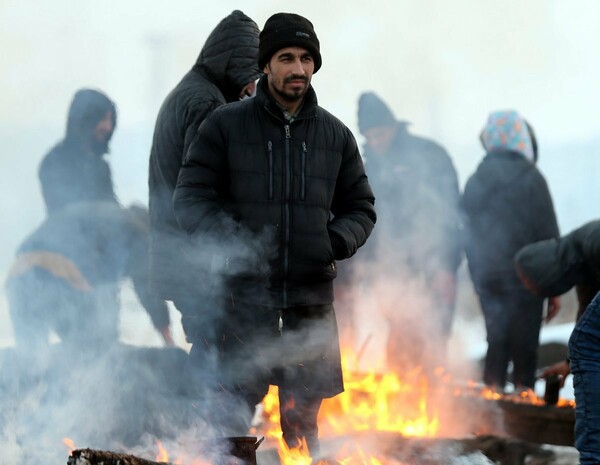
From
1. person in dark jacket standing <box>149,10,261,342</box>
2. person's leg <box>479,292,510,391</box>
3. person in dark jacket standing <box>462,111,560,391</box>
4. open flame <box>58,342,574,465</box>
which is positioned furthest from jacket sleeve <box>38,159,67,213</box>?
person's leg <box>479,292,510,391</box>

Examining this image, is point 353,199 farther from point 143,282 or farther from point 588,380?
point 143,282

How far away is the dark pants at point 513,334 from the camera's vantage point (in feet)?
22.7

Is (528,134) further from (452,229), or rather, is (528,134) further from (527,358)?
(527,358)

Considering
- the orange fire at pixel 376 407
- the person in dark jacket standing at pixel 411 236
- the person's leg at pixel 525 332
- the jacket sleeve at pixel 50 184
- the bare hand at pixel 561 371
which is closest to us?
the bare hand at pixel 561 371

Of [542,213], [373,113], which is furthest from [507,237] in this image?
[373,113]

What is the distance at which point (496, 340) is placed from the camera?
7113 millimetres

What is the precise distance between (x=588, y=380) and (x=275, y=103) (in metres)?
1.76

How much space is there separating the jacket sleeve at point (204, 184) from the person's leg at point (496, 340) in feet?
10.9

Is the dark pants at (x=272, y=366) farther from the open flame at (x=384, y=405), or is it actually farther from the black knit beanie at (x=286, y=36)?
the black knit beanie at (x=286, y=36)

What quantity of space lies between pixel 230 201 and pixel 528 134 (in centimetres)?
375

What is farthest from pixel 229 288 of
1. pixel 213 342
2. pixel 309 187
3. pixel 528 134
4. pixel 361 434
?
pixel 528 134

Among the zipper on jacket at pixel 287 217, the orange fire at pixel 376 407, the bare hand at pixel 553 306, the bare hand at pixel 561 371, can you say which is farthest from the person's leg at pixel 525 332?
the zipper on jacket at pixel 287 217

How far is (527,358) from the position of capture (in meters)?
6.95

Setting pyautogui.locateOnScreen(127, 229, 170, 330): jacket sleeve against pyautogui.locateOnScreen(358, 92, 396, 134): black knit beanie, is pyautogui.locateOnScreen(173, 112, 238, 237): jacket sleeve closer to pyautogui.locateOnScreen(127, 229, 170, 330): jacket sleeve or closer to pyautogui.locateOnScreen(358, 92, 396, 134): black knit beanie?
pyautogui.locateOnScreen(127, 229, 170, 330): jacket sleeve
